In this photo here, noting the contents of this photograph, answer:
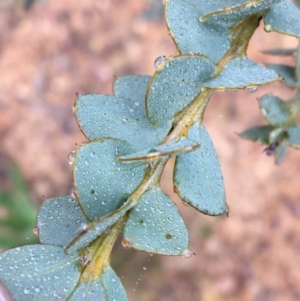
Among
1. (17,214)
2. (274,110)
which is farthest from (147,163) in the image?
(17,214)

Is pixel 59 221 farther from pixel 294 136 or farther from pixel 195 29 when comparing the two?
pixel 294 136

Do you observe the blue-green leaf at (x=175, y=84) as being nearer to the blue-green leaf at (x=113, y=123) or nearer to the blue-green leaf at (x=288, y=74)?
the blue-green leaf at (x=113, y=123)

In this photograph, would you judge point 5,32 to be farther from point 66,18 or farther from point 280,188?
point 280,188

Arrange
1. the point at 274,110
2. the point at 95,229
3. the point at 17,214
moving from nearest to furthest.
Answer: the point at 95,229, the point at 274,110, the point at 17,214

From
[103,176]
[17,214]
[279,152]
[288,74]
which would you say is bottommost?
[17,214]

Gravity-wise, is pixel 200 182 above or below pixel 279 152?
above
